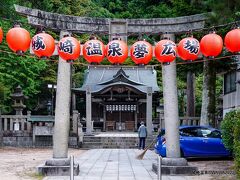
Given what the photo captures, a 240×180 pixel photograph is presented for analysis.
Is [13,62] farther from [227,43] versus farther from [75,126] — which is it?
[227,43]

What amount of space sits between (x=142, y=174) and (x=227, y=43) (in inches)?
211

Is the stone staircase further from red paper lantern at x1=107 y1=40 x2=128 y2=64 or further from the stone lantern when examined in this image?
red paper lantern at x1=107 y1=40 x2=128 y2=64

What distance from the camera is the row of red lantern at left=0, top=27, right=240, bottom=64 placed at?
11995mm

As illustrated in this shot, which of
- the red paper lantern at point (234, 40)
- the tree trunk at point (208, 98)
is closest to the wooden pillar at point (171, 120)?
the red paper lantern at point (234, 40)

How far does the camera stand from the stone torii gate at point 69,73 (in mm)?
13992

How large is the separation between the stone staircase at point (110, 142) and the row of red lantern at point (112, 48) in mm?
16207

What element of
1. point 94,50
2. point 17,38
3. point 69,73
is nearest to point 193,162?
point 69,73

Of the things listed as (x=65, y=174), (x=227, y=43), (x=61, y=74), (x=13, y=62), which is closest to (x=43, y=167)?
(x=65, y=174)

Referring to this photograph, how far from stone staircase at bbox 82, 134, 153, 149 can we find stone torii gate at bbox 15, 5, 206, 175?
46.0ft

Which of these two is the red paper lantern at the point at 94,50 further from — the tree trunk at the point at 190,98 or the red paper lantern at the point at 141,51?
the tree trunk at the point at 190,98

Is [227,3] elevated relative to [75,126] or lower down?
elevated

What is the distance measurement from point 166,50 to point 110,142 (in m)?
17.5

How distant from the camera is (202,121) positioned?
872 inches

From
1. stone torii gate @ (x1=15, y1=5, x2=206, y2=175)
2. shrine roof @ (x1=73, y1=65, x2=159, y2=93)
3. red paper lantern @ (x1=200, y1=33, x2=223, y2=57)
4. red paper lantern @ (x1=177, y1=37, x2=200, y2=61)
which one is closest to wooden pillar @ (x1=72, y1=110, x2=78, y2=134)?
shrine roof @ (x1=73, y1=65, x2=159, y2=93)
